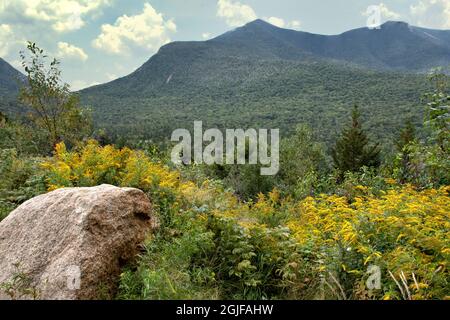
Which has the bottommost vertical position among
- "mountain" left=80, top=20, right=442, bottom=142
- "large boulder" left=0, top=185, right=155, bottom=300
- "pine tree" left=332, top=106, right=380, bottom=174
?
"pine tree" left=332, top=106, right=380, bottom=174

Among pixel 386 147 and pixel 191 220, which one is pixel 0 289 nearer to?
pixel 191 220

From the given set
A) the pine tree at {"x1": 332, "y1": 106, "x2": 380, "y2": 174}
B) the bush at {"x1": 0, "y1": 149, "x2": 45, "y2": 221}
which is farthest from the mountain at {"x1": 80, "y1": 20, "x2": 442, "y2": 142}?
the bush at {"x1": 0, "y1": 149, "x2": 45, "y2": 221}

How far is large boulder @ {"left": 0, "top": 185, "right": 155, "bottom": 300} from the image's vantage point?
3719mm

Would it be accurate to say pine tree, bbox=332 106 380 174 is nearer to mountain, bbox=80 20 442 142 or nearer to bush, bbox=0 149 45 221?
bush, bbox=0 149 45 221

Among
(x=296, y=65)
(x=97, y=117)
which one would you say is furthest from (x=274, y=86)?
(x=97, y=117)

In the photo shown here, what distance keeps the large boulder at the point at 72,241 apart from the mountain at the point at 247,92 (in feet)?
202

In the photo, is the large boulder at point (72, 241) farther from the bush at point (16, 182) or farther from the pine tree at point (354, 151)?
the pine tree at point (354, 151)

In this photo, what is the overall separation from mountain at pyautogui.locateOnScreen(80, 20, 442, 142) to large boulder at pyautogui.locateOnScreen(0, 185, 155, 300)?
2420 inches

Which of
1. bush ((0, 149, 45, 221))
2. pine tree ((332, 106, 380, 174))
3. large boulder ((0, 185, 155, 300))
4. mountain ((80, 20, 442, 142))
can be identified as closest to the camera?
large boulder ((0, 185, 155, 300))

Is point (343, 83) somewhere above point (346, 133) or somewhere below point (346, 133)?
above

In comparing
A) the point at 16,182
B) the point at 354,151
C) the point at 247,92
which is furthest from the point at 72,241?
the point at 247,92

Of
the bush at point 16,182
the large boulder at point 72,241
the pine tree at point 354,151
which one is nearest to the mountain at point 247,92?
the pine tree at point 354,151

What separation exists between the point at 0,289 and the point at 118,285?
45.3 inches

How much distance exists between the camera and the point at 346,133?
3403 centimetres
